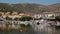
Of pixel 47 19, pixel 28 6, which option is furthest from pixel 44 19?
pixel 28 6

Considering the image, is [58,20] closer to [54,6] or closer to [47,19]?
[47,19]

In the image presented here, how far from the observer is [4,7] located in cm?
4591

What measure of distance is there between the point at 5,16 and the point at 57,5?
21.7 metres

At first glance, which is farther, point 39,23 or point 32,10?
point 32,10

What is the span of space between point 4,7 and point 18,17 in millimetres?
8562

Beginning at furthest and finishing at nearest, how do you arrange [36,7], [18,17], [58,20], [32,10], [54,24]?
1. [36,7]
2. [32,10]
3. [18,17]
4. [58,20]
5. [54,24]

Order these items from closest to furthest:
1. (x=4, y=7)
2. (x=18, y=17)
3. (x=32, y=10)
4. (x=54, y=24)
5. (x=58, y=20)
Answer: (x=54, y=24)
(x=58, y=20)
(x=18, y=17)
(x=4, y=7)
(x=32, y=10)

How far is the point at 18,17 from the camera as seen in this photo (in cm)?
3834

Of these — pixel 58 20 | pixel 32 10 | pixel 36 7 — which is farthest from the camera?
pixel 36 7

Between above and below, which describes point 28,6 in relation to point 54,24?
above

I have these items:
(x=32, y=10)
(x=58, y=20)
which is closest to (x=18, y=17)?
(x=58, y=20)

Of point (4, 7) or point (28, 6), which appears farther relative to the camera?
point (28, 6)

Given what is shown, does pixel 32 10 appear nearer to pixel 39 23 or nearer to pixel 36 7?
pixel 36 7

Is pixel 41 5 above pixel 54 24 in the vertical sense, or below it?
above
